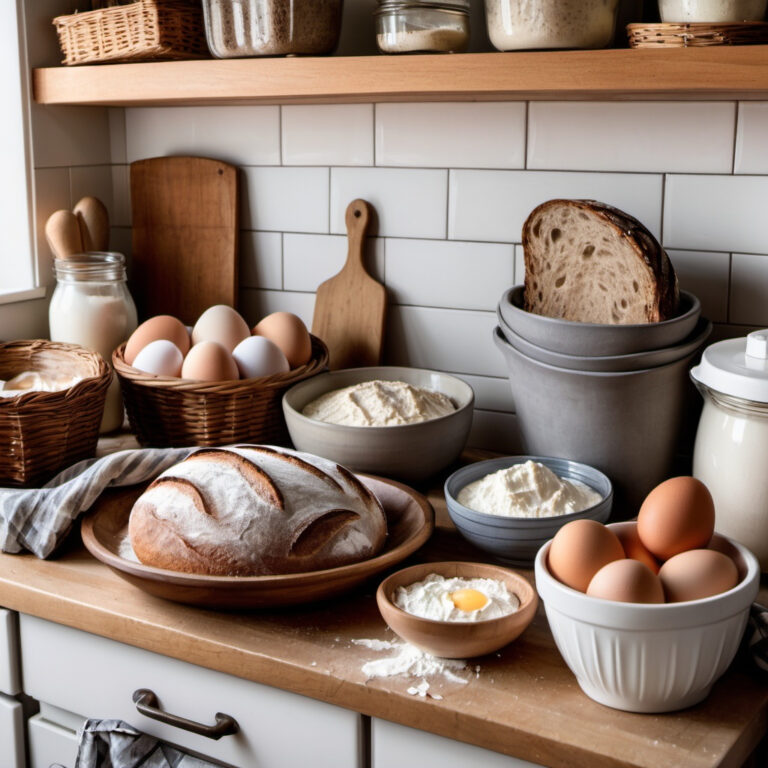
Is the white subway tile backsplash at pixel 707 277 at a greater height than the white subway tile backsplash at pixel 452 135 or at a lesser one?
lesser

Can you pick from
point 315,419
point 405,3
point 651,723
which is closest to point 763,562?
point 651,723

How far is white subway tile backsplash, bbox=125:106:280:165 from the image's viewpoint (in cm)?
161

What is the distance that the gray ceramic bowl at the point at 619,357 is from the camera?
116cm

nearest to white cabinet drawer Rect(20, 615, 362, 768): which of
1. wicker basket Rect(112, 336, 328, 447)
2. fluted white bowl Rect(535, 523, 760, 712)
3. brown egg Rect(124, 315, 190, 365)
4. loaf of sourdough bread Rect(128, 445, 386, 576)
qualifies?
loaf of sourdough bread Rect(128, 445, 386, 576)

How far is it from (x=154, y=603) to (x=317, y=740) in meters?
0.23

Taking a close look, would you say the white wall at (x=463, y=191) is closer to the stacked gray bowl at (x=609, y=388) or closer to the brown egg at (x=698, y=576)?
the stacked gray bowl at (x=609, y=388)

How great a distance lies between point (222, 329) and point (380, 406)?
11.5 inches

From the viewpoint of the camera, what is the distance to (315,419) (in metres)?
1.34

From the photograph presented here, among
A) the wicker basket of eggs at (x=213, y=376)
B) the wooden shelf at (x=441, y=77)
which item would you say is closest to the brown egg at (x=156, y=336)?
the wicker basket of eggs at (x=213, y=376)

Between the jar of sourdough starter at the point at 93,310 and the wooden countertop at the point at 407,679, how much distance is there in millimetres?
451

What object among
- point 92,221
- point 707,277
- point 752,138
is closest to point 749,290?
point 707,277

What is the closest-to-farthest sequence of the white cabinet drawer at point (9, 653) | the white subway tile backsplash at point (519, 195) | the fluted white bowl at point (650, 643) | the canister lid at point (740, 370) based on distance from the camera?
the fluted white bowl at point (650, 643) < the canister lid at point (740, 370) < the white cabinet drawer at point (9, 653) < the white subway tile backsplash at point (519, 195)

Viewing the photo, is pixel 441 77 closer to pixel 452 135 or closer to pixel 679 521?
pixel 452 135

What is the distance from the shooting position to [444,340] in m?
1.54
